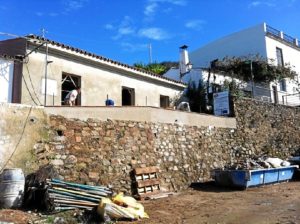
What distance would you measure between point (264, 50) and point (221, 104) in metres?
11.1

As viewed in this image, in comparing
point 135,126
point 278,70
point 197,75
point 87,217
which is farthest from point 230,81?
point 87,217

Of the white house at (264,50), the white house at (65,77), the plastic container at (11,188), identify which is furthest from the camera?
the white house at (264,50)

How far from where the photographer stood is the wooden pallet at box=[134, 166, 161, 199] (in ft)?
42.2

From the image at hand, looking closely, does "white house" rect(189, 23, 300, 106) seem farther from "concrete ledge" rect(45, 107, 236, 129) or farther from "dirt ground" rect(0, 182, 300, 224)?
"dirt ground" rect(0, 182, 300, 224)

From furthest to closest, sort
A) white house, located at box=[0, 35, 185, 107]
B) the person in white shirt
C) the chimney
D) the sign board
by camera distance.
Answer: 1. the chimney
2. the sign board
3. the person in white shirt
4. white house, located at box=[0, 35, 185, 107]

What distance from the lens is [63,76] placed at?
15.6m

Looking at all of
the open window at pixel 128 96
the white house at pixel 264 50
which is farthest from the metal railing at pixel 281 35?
the open window at pixel 128 96

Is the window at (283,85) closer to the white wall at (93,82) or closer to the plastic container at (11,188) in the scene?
the white wall at (93,82)

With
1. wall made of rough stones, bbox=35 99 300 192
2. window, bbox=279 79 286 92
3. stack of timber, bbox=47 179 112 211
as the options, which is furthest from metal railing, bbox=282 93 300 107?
stack of timber, bbox=47 179 112 211

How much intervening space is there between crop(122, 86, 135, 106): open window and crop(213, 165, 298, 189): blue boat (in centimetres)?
603

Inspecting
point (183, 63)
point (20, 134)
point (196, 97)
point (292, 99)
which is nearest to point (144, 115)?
point (20, 134)

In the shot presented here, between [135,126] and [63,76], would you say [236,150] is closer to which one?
[135,126]

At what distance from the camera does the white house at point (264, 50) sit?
1134 inches

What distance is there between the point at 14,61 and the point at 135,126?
17.4 feet
